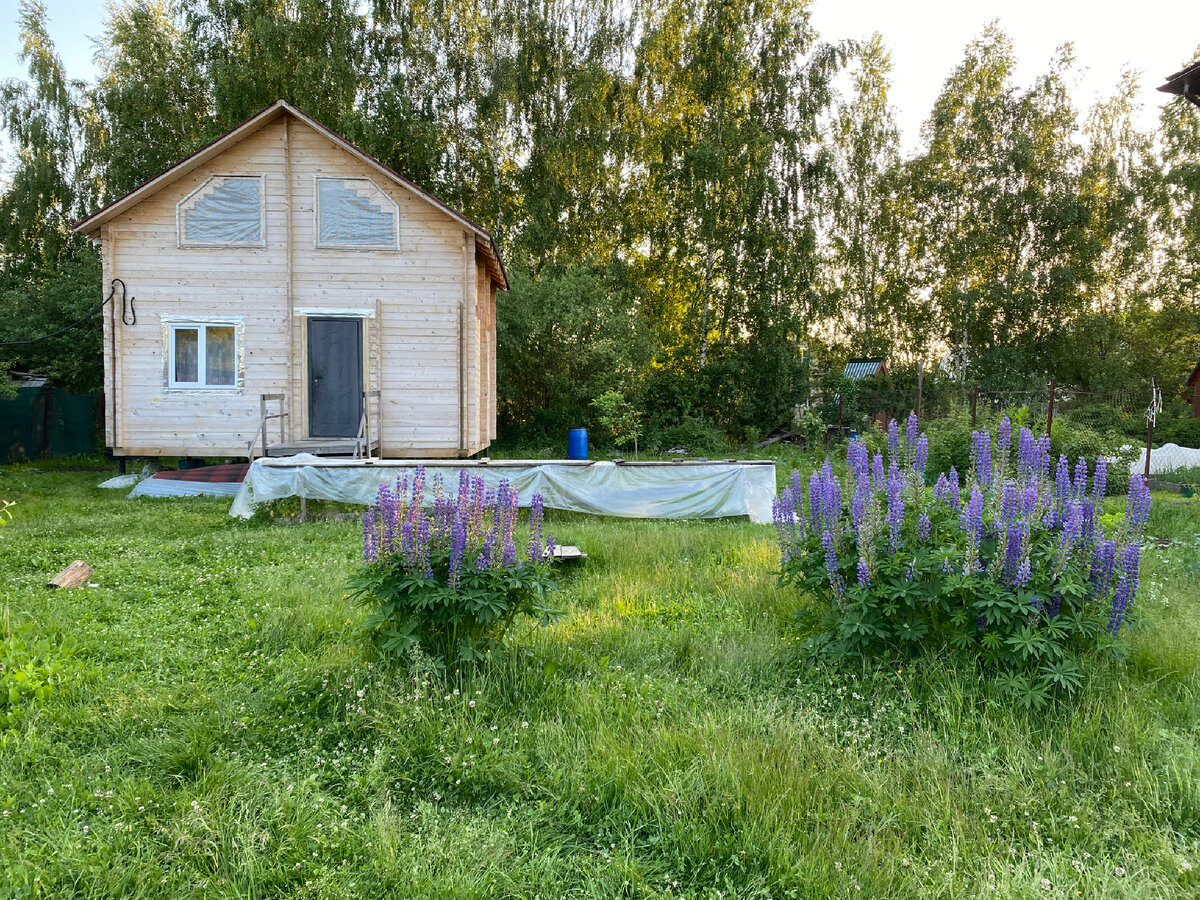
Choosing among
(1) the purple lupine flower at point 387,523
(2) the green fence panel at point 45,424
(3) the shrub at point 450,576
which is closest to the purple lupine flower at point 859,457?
(3) the shrub at point 450,576

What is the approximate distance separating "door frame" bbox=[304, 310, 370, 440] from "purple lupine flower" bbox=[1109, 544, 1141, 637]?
11982 millimetres

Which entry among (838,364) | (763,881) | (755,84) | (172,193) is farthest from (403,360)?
(838,364)

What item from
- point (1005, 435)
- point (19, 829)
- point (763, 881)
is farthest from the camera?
point (1005, 435)

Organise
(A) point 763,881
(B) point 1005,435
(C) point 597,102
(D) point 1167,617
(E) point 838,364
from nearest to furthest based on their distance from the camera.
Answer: (A) point 763,881 < (B) point 1005,435 < (D) point 1167,617 < (C) point 597,102 < (E) point 838,364

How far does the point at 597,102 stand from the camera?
73.4 ft

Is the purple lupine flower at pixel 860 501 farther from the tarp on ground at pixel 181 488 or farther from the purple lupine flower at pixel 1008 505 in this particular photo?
the tarp on ground at pixel 181 488

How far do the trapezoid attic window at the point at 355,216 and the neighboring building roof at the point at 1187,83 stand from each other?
13800mm

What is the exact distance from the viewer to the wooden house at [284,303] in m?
13.2

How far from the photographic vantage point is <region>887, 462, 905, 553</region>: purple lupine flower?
386 centimetres

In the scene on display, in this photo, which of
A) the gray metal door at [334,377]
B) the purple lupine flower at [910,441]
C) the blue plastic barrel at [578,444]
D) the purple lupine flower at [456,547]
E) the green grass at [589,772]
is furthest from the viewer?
the blue plastic barrel at [578,444]

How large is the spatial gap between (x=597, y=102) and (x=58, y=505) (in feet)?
58.7

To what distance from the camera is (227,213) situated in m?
13.3

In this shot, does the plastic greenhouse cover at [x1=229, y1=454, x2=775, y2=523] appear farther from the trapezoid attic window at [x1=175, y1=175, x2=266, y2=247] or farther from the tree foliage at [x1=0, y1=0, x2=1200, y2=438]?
the tree foliage at [x1=0, y1=0, x2=1200, y2=438]

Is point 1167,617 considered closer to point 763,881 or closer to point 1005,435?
point 1005,435
